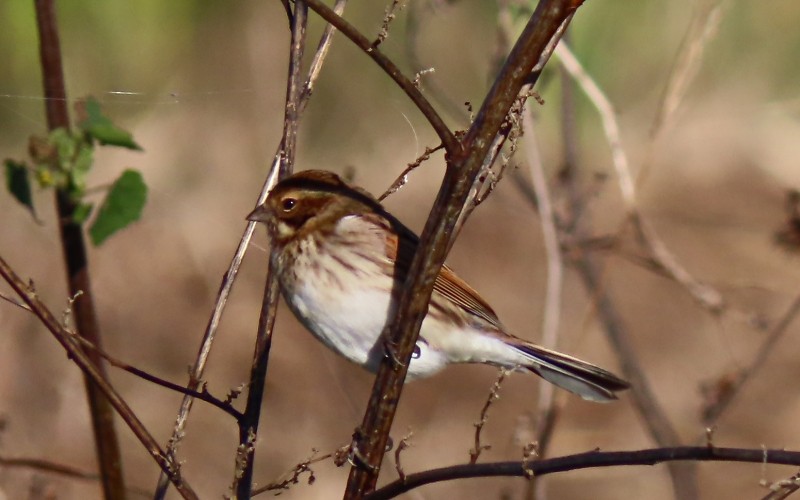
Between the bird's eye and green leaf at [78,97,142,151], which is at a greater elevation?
the bird's eye

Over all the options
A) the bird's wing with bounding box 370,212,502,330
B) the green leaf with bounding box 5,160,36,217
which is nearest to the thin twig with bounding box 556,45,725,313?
the bird's wing with bounding box 370,212,502,330

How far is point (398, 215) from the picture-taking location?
7.60 m

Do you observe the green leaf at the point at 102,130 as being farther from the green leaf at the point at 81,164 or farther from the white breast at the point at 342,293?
the white breast at the point at 342,293

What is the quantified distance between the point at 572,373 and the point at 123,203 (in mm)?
1363

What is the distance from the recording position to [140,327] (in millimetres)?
6969

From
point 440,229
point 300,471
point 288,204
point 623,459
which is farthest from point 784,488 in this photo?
point 288,204

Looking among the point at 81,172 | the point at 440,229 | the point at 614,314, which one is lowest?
the point at 440,229

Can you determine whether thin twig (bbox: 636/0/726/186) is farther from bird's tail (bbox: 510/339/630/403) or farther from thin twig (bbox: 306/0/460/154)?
thin twig (bbox: 306/0/460/154)

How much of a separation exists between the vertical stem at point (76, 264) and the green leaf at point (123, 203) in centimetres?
9

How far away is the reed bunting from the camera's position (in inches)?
126

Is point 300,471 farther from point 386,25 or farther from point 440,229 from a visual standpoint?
point 386,25

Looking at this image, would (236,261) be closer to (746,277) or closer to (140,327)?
(140,327)

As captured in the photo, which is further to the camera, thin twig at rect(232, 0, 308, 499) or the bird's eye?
the bird's eye

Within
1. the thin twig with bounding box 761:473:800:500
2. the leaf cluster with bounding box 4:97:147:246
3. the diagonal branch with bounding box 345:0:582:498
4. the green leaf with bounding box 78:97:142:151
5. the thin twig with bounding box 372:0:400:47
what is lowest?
the thin twig with bounding box 761:473:800:500
